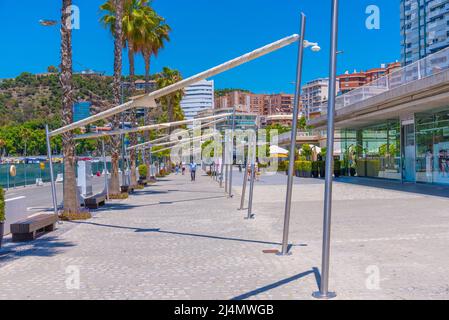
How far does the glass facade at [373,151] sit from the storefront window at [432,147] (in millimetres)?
2682

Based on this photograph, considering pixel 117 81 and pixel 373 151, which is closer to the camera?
pixel 117 81

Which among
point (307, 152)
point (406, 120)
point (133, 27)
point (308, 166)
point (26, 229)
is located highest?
point (133, 27)

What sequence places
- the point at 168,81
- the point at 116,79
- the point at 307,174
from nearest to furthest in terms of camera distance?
1. the point at 116,79
2. the point at 307,174
3. the point at 168,81

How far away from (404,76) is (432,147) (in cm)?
454

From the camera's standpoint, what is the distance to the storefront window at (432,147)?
25188 mm

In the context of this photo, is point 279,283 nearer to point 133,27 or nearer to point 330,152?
point 330,152

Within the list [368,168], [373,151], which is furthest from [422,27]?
[373,151]

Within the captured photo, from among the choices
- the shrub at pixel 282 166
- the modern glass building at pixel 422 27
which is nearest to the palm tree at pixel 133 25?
the shrub at pixel 282 166

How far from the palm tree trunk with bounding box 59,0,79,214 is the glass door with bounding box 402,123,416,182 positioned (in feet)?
62.1

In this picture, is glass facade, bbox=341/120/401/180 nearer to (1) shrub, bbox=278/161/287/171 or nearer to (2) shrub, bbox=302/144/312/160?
(2) shrub, bbox=302/144/312/160

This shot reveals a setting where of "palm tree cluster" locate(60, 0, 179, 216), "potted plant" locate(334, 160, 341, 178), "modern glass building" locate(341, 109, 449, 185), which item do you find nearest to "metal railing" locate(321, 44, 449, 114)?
"modern glass building" locate(341, 109, 449, 185)

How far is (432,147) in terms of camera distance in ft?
86.5
